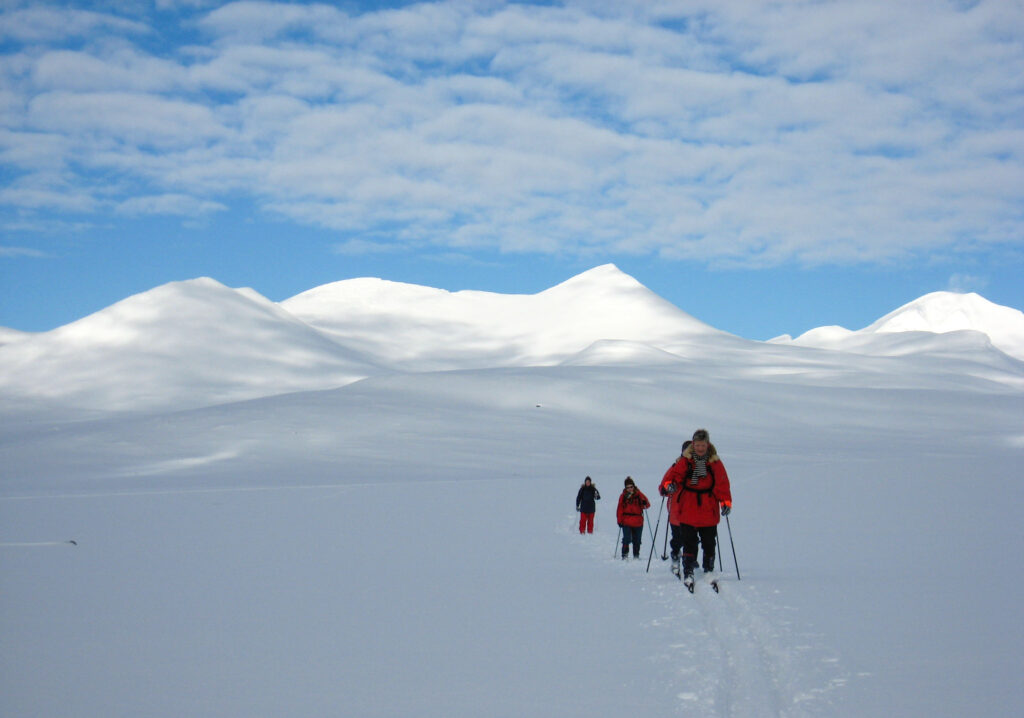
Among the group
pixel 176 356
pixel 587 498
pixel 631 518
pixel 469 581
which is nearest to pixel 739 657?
pixel 469 581

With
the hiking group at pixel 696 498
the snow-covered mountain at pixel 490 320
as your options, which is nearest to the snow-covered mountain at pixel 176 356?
the snow-covered mountain at pixel 490 320

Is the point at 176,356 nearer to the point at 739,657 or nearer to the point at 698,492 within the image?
the point at 698,492

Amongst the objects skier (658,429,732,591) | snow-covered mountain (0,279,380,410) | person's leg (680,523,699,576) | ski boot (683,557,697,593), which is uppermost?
snow-covered mountain (0,279,380,410)

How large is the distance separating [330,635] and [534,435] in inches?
1245

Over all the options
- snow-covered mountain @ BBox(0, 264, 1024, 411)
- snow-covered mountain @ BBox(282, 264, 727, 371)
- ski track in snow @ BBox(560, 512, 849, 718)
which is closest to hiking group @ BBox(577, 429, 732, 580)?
ski track in snow @ BBox(560, 512, 849, 718)

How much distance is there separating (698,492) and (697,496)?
4 centimetres

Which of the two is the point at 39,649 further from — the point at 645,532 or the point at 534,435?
the point at 534,435

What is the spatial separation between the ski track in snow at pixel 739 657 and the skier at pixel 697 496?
377 millimetres

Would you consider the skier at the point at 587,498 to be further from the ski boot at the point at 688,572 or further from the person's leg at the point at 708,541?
the ski boot at the point at 688,572

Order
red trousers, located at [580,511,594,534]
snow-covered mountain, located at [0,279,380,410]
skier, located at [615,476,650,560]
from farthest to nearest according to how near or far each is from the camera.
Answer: snow-covered mountain, located at [0,279,380,410]
red trousers, located at [580,511,594,534]
skier, located at [615,476,650,560]

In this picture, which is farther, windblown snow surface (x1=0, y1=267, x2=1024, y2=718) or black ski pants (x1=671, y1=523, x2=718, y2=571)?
black ski pants (x1=671, y1=523, x2=718, y2=571)

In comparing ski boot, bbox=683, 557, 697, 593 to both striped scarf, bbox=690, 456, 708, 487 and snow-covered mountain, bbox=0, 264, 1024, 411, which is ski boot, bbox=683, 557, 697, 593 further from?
snow-covered mountain, bbox=0, 264, 1024, 411

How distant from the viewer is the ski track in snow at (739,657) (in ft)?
17.1

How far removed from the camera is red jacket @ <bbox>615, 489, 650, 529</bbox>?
40.6ft
